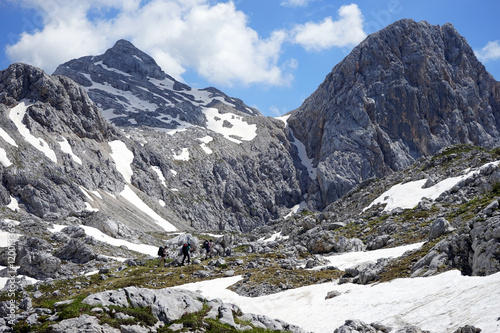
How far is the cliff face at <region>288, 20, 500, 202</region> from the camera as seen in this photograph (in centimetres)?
16950

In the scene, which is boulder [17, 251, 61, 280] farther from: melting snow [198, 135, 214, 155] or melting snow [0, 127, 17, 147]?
melting snow [198, 135, 214, 155]

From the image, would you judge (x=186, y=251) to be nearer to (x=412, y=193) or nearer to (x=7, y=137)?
(x=412, y=193)

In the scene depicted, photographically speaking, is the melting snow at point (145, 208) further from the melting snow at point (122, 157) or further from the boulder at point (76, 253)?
the boulder at point (76, 253)

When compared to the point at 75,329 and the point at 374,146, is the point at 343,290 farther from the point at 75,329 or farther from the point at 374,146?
the point at 374,146

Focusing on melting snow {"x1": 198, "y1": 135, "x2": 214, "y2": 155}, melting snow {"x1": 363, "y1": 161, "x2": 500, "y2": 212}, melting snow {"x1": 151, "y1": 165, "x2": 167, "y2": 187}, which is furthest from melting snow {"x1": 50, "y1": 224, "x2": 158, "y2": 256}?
melting snow {"x1": 198, "y1": 135, "x2": 214, "y2": 155}

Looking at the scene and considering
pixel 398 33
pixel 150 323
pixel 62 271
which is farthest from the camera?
pixel 398 33

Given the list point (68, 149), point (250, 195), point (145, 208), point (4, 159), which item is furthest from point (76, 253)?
point (250, 195)

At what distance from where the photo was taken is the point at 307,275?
3288 centimetres

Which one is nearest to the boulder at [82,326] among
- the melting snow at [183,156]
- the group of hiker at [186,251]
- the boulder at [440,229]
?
the boulder at [440,229]

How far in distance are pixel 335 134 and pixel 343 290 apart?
155528mm

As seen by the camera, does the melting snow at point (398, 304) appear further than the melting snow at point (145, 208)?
No

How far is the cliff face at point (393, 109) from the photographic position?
170m

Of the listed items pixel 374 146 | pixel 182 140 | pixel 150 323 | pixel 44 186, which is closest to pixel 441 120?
pixel 374 146

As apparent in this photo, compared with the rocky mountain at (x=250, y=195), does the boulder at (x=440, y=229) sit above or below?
below
